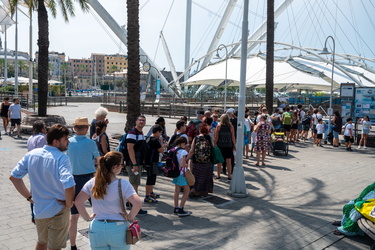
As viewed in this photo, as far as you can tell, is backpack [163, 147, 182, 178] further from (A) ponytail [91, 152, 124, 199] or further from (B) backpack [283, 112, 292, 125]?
(B) backpack [283, 112, 292, 125]

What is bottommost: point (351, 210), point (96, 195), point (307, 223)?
point (307, 223)

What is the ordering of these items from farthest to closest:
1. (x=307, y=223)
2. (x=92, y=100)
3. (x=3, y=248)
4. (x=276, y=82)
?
1. (x=92, y=100)
2. (x=276, y=82)
3. (x=307, y=223)
4. (x=3, y=248)

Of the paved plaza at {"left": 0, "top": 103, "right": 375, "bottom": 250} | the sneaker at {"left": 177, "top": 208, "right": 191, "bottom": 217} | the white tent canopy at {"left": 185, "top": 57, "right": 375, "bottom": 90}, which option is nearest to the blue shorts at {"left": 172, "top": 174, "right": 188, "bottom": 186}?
the sneaker at {"left": 177, "top": 208, "right": 191, "bottom": 217}

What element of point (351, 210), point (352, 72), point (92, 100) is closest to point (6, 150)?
point (351, 210)

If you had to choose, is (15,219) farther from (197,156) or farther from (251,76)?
(251,76)

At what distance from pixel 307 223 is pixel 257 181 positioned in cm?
290

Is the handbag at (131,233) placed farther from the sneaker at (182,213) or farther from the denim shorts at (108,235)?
the sneaker at (182,213)

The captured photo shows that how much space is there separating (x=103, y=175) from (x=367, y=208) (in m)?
3.92

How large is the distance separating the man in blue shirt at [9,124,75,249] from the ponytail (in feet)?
1.03

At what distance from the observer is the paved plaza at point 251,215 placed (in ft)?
16.6

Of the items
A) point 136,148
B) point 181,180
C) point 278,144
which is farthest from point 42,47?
point 181,180

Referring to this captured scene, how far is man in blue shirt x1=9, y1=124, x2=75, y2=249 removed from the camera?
3383 millimetres

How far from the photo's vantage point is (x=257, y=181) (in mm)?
8891

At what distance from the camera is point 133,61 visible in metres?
10.8
